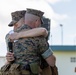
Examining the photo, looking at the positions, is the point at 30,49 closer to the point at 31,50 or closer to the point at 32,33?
the point at 31,50

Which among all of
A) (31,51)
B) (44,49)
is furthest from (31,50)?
(44,49)

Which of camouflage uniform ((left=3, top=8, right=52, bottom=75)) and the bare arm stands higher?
the bare arm

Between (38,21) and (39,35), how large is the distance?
16 cm

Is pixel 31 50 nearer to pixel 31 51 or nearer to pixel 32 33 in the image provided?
pixel 31 51

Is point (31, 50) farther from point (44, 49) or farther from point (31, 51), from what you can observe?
point (44, 49)

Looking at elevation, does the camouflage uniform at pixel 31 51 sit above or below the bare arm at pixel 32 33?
below

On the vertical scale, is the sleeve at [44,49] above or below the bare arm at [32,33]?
below

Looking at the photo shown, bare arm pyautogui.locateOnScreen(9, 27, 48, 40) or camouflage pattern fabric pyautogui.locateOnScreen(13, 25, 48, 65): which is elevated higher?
bare arm pyautogui.locateOnScreen(9, 27, 48, 40)

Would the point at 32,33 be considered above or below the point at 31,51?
above

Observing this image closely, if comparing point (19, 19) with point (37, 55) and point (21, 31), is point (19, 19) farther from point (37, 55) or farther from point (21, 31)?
point (37, 55)

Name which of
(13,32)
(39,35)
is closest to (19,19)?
(13,32)

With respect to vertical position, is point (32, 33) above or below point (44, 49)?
above

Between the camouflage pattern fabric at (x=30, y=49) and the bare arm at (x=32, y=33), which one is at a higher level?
the bare arm at (x=32, y=33)

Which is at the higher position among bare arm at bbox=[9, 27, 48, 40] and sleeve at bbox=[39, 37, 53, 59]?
bare arm at bbox=[9, 27, 48, 40]
